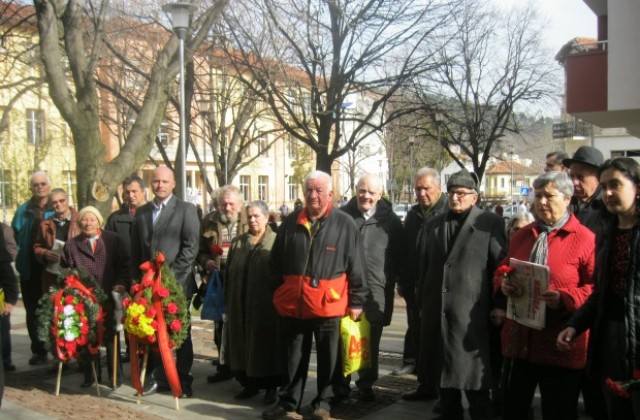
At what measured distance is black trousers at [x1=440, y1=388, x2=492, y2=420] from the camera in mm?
4742

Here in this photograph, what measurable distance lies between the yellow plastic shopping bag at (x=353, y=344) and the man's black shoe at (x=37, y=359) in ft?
13.0

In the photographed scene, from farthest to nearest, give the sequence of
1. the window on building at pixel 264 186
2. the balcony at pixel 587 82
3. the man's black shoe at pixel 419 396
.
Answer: the window on building at pixel 264 186, the balcony at pixel 587 82, the man's black shoe at pixel 419 396

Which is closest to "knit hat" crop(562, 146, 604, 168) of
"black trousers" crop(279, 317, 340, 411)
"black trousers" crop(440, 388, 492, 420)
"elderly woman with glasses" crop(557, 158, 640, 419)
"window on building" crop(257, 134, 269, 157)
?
"elderly woman with glasses" crop(557, 158, 640, 419)

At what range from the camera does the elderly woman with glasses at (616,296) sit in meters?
3.40

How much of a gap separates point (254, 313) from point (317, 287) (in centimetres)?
92

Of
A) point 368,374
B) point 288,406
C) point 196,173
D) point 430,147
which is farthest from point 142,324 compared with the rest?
point 196,173

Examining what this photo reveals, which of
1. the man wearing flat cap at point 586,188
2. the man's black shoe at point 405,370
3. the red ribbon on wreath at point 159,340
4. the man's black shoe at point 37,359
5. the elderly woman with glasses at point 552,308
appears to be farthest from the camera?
the man's black shoe at point 37,359

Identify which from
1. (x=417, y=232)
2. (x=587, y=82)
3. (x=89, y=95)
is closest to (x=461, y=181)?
(x=417, y=232)

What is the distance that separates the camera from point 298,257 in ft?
17.6

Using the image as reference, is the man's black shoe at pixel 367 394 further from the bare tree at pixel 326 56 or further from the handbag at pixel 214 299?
the bare tree at pixel 326 56

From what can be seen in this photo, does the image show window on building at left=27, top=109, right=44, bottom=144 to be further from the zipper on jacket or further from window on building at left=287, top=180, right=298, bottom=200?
the zipper on jacket

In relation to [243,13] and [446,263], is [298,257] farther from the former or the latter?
[243,13]

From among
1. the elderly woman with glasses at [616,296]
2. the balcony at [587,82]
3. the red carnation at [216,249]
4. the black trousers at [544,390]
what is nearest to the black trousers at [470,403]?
the black trousers at [544,390]

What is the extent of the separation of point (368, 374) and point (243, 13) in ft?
34.9
